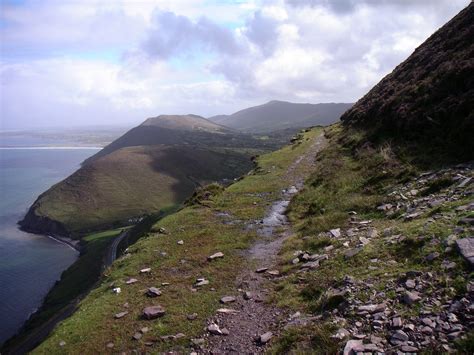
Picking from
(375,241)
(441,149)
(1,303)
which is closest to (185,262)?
(375,241)

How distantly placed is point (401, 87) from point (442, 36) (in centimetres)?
1153

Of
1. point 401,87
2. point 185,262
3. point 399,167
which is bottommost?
point 185,262

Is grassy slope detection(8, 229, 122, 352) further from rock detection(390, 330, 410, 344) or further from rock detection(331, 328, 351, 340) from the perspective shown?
rock detection(390, 330, 410, 344)

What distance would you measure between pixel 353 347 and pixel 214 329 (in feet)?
17.0

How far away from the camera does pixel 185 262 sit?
1892cm

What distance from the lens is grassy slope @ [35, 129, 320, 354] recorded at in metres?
13.2

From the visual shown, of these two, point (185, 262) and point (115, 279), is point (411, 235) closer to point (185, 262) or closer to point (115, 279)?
point (185, 262)

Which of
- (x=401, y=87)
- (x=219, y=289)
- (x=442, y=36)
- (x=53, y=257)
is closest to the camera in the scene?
(x=219, y=289)

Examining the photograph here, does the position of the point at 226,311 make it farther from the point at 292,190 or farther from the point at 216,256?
the point at 292,190

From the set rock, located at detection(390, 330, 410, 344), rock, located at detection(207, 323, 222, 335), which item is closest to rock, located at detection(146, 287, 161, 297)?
rock, located at detection(207, 323, 222, 335)

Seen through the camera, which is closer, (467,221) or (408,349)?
(408,349)

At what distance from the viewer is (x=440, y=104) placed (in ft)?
83.1

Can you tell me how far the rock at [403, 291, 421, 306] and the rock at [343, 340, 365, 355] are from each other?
181 centimetres

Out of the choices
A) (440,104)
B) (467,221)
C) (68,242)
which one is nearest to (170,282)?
(467,221)
